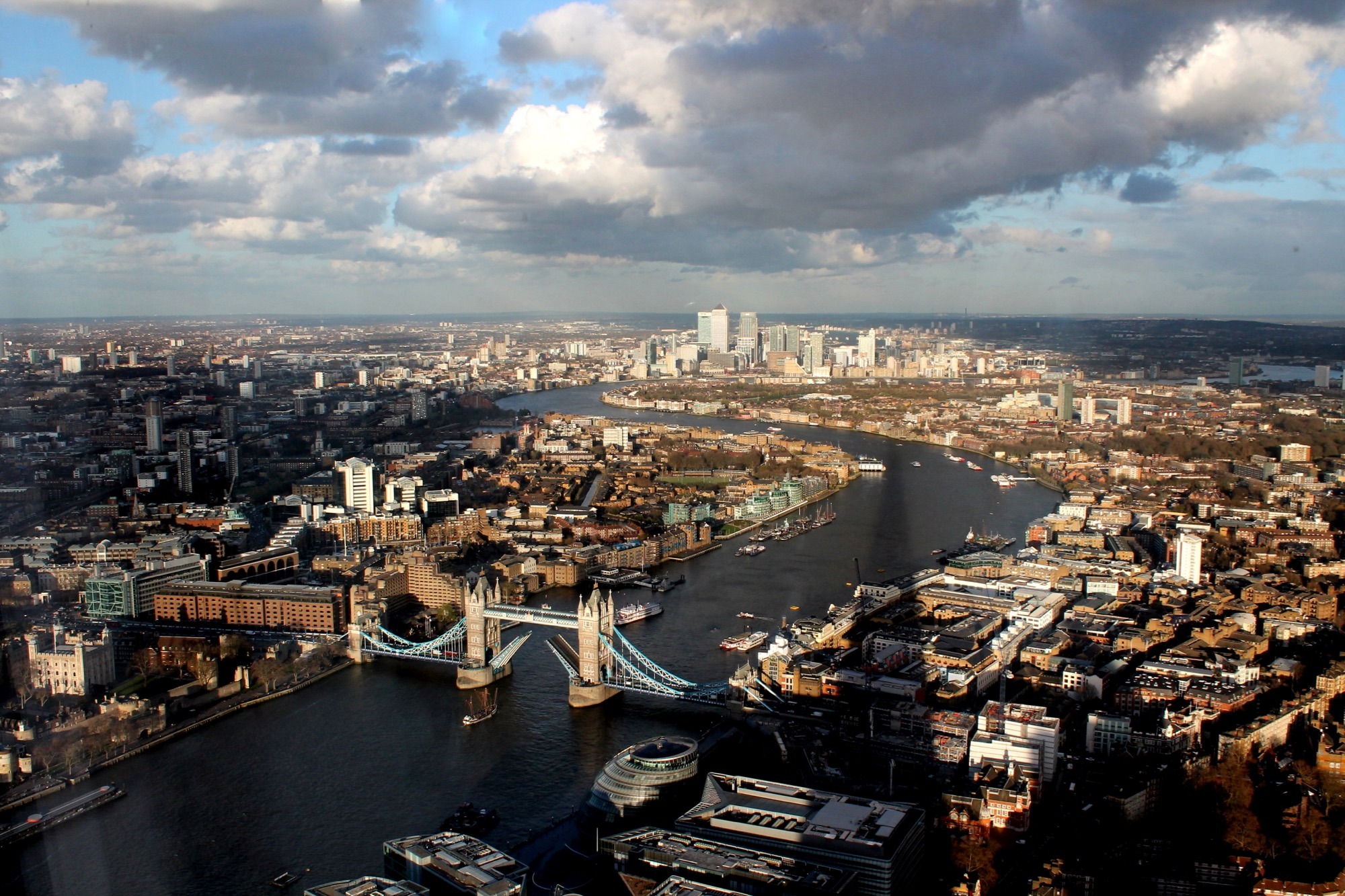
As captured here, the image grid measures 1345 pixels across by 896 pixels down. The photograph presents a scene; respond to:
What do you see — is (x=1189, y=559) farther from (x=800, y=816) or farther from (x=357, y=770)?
(x=357, y=770)

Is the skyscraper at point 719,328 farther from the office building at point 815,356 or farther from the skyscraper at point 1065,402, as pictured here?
A: the skyscraper at point 1065,402

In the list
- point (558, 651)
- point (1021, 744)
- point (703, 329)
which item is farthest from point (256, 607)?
point (703, 329)

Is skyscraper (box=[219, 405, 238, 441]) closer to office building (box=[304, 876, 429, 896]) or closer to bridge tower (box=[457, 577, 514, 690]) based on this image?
bridge tower (box=[457, 577, 514, 690])

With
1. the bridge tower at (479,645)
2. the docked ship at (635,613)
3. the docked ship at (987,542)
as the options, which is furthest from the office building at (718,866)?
the docked ship at (987,542)

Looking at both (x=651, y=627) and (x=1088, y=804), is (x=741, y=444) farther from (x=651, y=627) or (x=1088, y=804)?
(x=1088, y=804)

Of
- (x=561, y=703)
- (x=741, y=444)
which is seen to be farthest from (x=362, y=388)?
(x=561, y=703)

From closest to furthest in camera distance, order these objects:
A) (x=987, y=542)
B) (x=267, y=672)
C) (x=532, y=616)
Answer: (x=267, y=672), (x=532, y=616), (x=987, y=542)

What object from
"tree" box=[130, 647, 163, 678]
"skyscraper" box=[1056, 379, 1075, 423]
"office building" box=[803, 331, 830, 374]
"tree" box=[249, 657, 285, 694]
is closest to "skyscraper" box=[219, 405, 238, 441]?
"tree" box=[130, 647, 163, 678]
